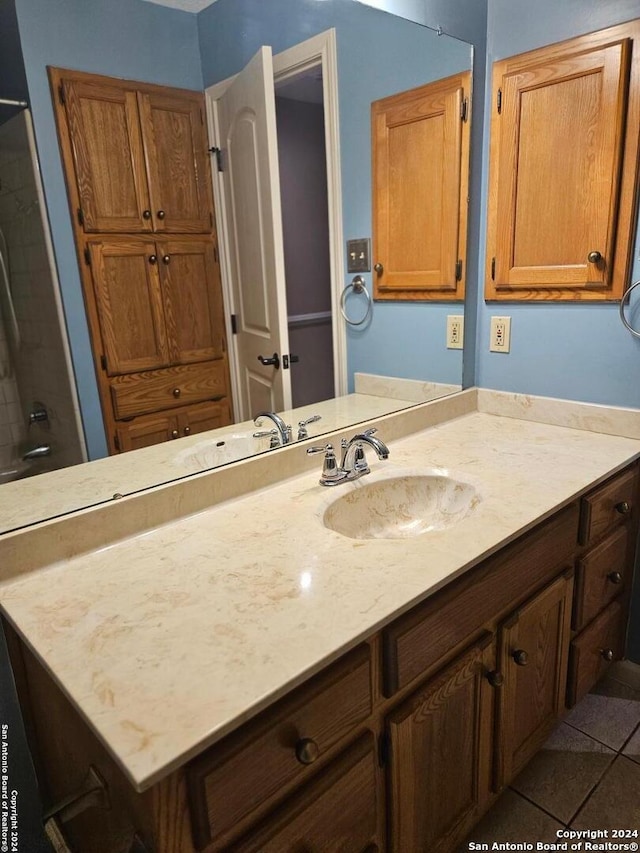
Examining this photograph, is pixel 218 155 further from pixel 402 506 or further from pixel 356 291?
pixel 402 506

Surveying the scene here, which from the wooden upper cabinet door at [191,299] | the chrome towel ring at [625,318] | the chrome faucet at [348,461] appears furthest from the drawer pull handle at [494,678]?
the chrome towel ring at [625,318]

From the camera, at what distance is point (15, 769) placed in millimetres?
1146

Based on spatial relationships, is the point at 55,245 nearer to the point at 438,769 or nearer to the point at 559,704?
the point at 438,769

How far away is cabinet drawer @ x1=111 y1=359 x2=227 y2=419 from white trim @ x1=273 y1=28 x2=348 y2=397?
0.42m

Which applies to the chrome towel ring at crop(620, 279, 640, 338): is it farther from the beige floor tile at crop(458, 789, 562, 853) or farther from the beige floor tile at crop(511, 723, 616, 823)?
the beige floor tile at crop(458, 789, 562, 853)

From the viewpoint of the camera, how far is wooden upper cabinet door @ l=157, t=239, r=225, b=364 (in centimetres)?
113

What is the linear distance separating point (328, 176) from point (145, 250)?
61cm

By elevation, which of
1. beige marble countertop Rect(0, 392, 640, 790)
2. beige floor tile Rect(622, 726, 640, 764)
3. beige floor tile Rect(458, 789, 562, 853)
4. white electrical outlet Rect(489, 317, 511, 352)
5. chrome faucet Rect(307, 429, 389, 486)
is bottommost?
beige floor tile Rect(458, 789, 562, 853)

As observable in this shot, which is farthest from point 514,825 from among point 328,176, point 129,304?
point 328,176

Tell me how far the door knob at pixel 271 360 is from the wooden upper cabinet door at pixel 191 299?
0.41ft

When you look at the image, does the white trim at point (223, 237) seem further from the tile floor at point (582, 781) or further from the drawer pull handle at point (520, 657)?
the tile floor at point (582, 781)

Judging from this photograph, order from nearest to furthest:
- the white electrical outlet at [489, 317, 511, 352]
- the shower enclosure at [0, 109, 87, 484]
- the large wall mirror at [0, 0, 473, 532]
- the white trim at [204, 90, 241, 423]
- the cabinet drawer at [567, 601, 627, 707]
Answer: the shower enclosure at [0, 109, 87, 484] < the large wall mirror at [0, 0, 473, 532] < the white trim at [204, 90, 241, 423] < the cabinet drawer at [567, 601, 627, 707] < the white electrical outlet at [489, 317, 511, 352]

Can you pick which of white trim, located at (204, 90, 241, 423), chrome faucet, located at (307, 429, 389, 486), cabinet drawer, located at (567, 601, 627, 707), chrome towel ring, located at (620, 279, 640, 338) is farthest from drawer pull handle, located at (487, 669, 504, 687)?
chrome towel ring, located at (620, 279, 640, 338)

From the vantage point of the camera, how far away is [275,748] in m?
0.77
